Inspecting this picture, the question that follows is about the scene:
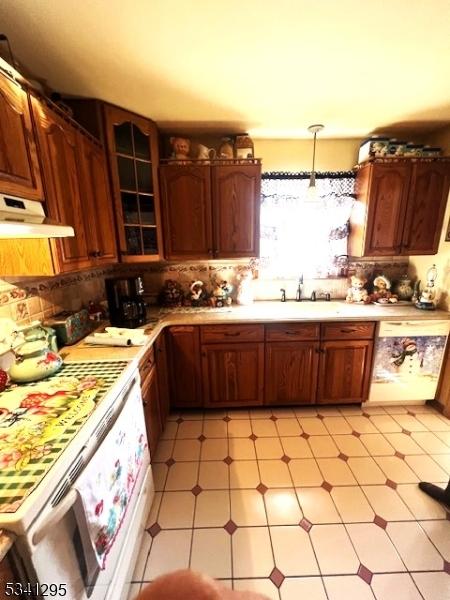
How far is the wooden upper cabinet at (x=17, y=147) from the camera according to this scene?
36.7 inches

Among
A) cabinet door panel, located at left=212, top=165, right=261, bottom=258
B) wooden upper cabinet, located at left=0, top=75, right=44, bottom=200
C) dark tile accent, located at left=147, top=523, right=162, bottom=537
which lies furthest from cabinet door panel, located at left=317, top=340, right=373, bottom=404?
wooden upper cabinet, located at left=0, top=75, right=44, bottom=200

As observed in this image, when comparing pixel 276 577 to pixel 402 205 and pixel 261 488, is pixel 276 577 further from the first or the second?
pixel 402 205

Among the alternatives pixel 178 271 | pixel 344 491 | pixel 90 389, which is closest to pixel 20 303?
pixel 90 389

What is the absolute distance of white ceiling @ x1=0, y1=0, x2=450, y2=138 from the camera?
999mm

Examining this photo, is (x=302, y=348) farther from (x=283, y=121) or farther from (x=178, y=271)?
(x=283, y=121)

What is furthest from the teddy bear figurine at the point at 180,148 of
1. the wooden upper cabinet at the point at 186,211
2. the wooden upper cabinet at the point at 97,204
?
the wooden upper cabinet at the point at 97,204

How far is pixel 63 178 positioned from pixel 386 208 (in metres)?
2.38

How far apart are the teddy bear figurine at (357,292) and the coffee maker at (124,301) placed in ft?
Result: 6.35

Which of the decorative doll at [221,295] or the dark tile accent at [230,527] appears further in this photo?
the decorative doll at [221,295]

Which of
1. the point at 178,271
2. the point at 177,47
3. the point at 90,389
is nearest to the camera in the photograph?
the point at 90,389

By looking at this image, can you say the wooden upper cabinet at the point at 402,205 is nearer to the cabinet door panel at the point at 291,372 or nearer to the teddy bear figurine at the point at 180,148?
the cabinet door panel at the point at 291,372

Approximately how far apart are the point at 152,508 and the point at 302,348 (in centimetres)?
148

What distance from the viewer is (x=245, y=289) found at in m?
2.41

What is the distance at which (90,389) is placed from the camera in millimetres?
1073
